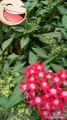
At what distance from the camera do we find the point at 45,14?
2.64 m

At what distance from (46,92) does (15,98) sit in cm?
27

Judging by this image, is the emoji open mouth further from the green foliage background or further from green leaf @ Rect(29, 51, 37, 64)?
green leaf @ Rect(29, 51, 37, 64)

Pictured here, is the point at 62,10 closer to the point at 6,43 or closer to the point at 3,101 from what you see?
the point at 6,43

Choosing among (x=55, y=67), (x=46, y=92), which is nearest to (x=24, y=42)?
(x=55, y=67)

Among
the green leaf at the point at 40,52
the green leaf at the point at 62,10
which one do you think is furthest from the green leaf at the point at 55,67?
the green leaf at the point at 62,10

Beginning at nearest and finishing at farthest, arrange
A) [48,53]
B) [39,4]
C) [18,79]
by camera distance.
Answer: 1. [18,79]
2. [48,53]
3. [39,4]

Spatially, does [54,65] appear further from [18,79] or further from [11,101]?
[11,101]

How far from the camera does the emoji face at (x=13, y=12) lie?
7.77 ft

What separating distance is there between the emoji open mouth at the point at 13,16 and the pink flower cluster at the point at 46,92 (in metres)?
0.65

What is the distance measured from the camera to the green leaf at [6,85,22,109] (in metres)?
1.91

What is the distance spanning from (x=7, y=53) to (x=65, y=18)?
0.50 m

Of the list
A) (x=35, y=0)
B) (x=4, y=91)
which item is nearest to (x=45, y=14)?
(x=35, y=0)

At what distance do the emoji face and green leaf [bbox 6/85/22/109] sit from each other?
58cm

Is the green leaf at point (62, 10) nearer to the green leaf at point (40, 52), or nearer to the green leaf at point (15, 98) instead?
the green leaf at point (40, 52)
